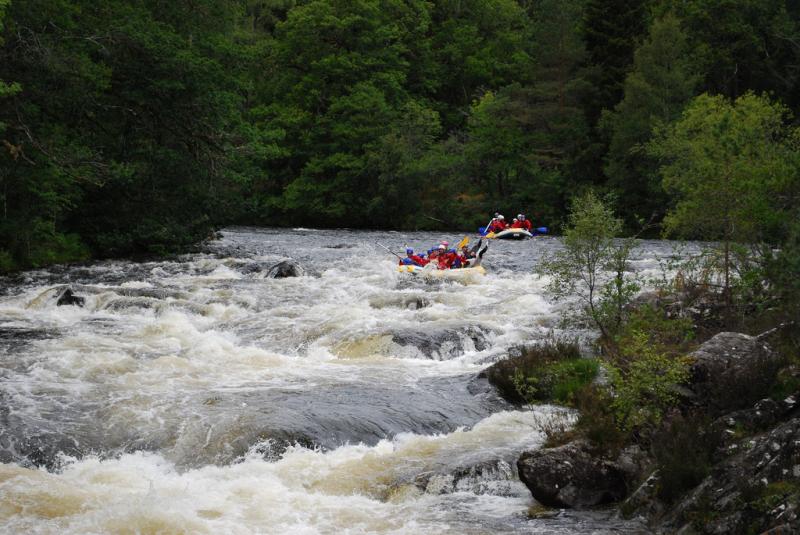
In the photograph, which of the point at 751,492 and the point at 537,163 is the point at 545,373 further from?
the point at 537,163

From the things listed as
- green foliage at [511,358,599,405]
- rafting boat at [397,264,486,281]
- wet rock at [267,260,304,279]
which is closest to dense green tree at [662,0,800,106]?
rafting boat at [397,264,486,281]

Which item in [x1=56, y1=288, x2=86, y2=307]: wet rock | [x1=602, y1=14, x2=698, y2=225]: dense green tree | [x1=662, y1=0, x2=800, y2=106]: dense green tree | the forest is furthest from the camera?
[x1=662, y1=0, x2=800, y2=106]: dense green tree

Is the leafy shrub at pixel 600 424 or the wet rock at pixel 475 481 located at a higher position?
the leafy shrub at pixel 600 424

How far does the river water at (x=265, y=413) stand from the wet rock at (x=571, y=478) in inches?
7.5

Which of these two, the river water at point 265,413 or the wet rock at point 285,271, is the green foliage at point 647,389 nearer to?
the river water at point 265,413

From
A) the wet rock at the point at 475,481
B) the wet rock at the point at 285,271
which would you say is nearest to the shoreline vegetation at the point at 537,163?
the wet rock at the point at 475,481

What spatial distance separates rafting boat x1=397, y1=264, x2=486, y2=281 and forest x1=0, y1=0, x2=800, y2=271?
16.2 ft

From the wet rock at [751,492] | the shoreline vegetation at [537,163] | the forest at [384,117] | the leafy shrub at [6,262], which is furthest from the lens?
the leafy shrub at [6,262]

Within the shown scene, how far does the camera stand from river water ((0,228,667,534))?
675 centimetres

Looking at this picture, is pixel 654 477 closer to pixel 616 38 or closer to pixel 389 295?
pixel 389 295

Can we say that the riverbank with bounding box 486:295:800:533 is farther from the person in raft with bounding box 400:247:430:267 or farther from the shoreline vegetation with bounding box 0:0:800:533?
the person in raft with bounding box 400:247:430:267

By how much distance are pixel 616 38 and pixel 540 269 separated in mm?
32518

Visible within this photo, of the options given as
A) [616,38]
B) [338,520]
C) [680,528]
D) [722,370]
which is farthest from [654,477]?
[616,38]

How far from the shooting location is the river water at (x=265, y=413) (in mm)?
6750
